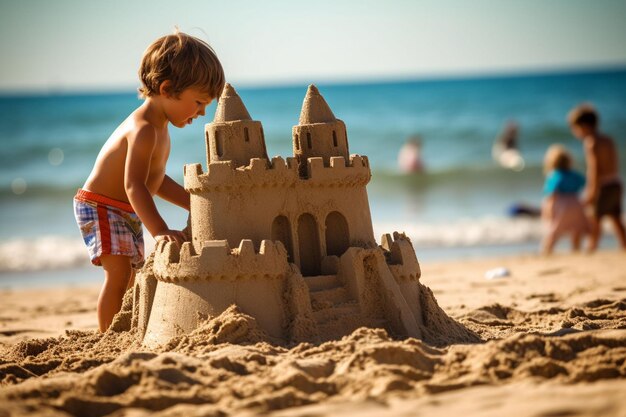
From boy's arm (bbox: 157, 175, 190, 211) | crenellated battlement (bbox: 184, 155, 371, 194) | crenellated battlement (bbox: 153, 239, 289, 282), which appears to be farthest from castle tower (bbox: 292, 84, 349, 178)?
boy's arm (bbox: 157, 175, 190, 211)

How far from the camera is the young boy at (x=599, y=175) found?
11148mm

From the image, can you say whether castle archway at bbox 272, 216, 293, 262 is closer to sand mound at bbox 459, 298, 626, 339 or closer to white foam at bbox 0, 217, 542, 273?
A: sand mound at bbox 459, 298, 626, 339

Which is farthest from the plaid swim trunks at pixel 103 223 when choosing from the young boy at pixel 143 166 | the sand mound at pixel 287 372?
the sand mound at pixel 287 372

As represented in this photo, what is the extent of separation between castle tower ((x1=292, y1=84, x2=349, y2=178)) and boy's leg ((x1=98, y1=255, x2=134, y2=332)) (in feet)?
4.51

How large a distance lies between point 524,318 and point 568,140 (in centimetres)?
2231

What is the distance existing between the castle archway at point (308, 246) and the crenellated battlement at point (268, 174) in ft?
0.74

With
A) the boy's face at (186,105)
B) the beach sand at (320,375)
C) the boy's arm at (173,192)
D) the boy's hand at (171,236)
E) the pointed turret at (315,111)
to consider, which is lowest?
the beach sand at (320,375)

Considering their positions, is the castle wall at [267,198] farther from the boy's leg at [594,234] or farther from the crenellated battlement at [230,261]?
the boy's leg at [594,234]

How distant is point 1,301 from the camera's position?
8938mm

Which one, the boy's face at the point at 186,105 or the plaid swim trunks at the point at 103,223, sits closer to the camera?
the boy's face at the point at 186,105

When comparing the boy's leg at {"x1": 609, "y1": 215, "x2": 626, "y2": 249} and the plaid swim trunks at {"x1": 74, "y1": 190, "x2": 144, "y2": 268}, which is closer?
the plaid swim trunks at {"x1": 74, "y1": 190, "x2": 144, "y2": 268}

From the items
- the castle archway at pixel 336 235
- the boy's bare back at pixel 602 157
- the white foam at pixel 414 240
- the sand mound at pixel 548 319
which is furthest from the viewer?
the white foam at pixel 414 240

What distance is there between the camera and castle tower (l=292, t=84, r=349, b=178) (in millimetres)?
5020

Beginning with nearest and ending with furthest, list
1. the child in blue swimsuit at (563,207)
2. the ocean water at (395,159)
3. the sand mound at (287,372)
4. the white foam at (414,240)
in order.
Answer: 1. the sand mound at (287,372)
2. the child in blue swimsuit at (563,207)
3. the white foam at (414,240)
4. the ocean water at (395,159)
